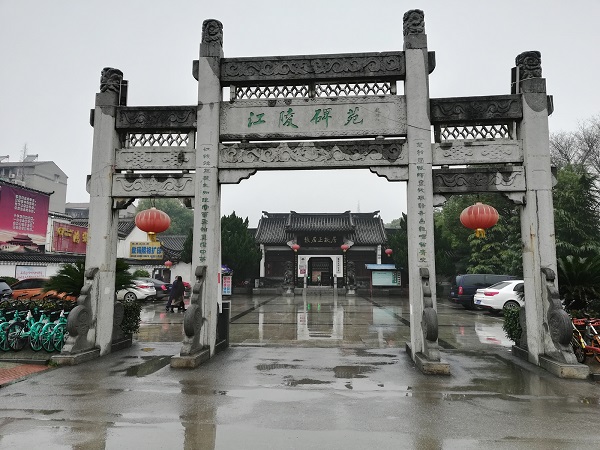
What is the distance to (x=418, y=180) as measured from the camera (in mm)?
7879

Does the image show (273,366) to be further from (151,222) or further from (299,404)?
(151,222)

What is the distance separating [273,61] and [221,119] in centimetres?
155

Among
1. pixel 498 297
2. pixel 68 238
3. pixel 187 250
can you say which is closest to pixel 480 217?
pixel 498 297

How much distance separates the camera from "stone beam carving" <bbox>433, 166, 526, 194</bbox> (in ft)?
25.8

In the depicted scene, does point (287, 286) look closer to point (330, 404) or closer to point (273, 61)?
point (273, 61)

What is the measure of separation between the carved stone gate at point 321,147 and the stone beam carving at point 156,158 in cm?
2

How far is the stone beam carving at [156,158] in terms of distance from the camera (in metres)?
8.45

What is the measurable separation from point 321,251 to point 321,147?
101ft

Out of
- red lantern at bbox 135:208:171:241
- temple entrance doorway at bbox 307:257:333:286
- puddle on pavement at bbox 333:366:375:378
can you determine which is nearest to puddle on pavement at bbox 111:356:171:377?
red lantern at bbox 135:208:171:241

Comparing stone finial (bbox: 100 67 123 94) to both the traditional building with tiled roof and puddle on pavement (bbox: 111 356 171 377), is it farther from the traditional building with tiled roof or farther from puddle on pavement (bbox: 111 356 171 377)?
the traditional building with tiled roof

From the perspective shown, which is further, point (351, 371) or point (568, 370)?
point (351, 371)

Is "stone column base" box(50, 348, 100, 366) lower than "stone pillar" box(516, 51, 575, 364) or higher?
lower

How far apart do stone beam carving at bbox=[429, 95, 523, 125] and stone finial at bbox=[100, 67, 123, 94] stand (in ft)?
20.9

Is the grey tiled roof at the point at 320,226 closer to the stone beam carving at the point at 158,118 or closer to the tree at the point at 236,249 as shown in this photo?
the tree at the point at 236,249
